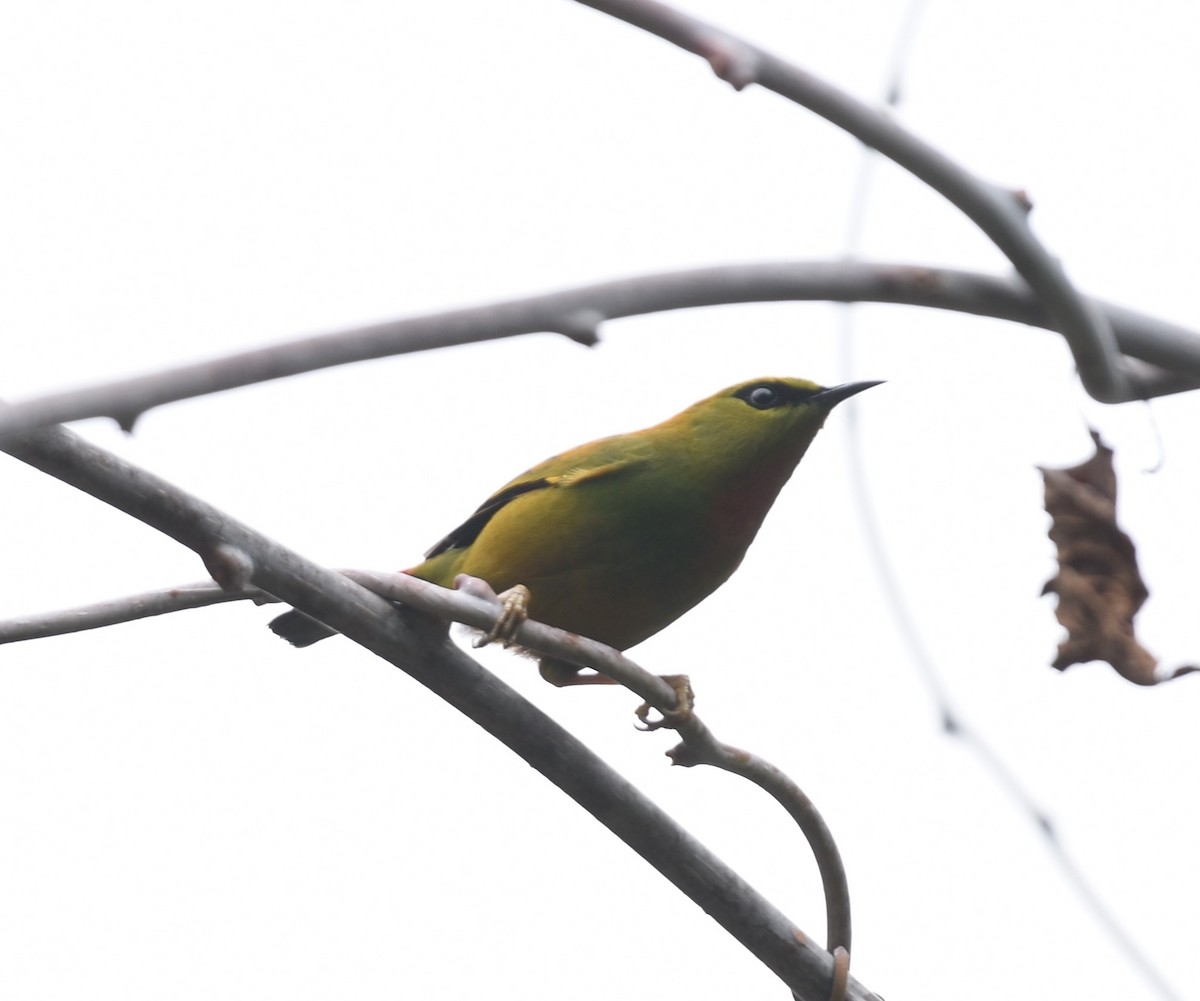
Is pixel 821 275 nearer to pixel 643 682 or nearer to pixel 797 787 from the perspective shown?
pixel 643 682

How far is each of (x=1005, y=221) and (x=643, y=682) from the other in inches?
65.1

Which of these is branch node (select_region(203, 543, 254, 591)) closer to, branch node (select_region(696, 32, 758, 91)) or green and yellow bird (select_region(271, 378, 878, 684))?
branch node (select_region(696, 32, 758, 91))

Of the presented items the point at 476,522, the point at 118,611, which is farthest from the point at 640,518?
the point at 118,611

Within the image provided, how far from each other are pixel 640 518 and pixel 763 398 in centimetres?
61

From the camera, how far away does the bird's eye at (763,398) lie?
176 inches

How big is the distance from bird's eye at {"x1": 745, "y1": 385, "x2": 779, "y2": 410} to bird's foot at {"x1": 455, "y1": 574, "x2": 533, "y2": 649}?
1001 millimetres

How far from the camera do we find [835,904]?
129 inches

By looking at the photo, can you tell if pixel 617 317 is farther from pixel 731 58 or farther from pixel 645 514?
pixel 645 514

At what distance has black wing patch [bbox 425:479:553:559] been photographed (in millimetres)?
4480

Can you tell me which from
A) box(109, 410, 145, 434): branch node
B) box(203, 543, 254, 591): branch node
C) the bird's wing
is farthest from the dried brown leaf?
the bird's wing

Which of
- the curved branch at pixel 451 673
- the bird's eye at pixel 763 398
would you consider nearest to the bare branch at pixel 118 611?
the curved branch at pixel 451 673

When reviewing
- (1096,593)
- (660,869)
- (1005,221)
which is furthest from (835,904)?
(1005,221)

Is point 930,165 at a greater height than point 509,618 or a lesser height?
greater

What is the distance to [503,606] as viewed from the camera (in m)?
2.91
